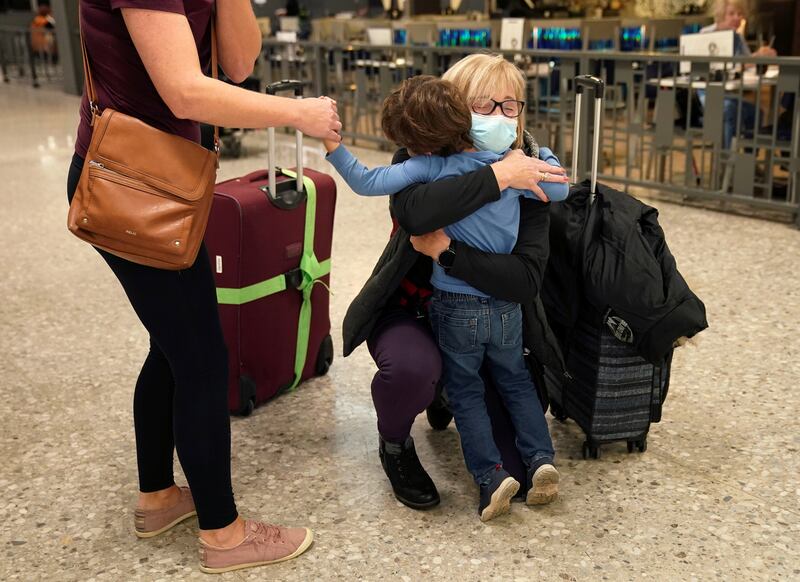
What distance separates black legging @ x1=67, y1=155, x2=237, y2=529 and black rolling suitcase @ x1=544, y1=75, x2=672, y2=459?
102 centimetres

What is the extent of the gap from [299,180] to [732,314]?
195cm

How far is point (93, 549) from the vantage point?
2.06m

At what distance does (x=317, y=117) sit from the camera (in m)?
1.69

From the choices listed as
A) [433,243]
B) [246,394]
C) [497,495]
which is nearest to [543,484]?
[497,495]

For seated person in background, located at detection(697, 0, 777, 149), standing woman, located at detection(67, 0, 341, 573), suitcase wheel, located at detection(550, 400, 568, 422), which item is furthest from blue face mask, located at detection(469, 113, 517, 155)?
seated person in background, located at detection(697, 0, 777, 149)

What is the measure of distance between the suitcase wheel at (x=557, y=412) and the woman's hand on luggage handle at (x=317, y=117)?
1.27 meters

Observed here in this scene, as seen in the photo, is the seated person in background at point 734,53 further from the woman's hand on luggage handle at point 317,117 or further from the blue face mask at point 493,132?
the woman's hand on luggage handle at point 317,117

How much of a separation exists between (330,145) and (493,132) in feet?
1.34

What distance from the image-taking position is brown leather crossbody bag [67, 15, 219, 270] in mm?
1598

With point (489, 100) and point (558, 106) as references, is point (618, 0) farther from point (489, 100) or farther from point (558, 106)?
point (489, 100)

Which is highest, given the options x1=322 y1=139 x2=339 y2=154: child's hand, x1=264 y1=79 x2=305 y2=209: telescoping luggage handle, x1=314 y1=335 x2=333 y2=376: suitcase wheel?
x1=322 y1=139 x2=339 y2=154: child's hand

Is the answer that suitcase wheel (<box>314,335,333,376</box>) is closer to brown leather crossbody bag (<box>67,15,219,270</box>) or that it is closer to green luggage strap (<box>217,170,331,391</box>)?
green luggage strap (<box>217,170,331,391</box>)

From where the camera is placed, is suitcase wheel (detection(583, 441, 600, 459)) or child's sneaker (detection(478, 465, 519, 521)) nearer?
child's sneaker (detection(478, 465, 519, 521))

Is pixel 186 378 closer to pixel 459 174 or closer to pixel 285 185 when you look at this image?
pixel 459 174
